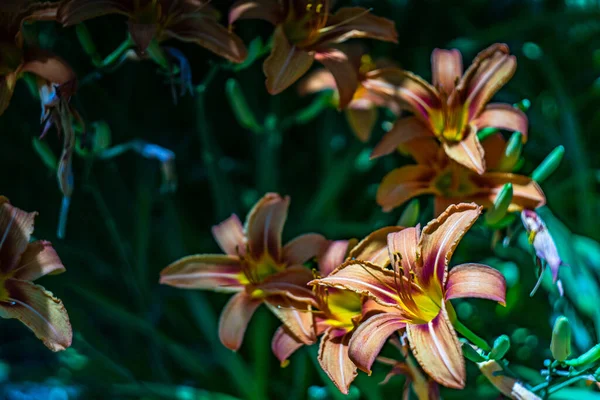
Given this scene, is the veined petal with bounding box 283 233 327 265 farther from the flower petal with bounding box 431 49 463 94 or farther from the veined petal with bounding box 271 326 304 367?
the flower petal with bounding box 431 49 463 94

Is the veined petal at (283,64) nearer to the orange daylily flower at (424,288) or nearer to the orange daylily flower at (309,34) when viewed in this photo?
the orange daylily flower at (309,34)

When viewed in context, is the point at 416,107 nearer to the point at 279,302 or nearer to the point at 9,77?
the point at 279,302

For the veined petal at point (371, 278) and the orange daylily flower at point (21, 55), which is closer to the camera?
the veined petal at point (371, 278)

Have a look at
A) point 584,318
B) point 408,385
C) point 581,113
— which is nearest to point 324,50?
point 408,385

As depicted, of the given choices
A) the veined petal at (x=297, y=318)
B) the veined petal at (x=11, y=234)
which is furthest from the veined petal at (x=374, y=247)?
the veined petal at (x=11, y=234)

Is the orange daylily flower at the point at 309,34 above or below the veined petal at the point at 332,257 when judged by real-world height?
above

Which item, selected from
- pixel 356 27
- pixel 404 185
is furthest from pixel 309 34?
pixel 404 185
